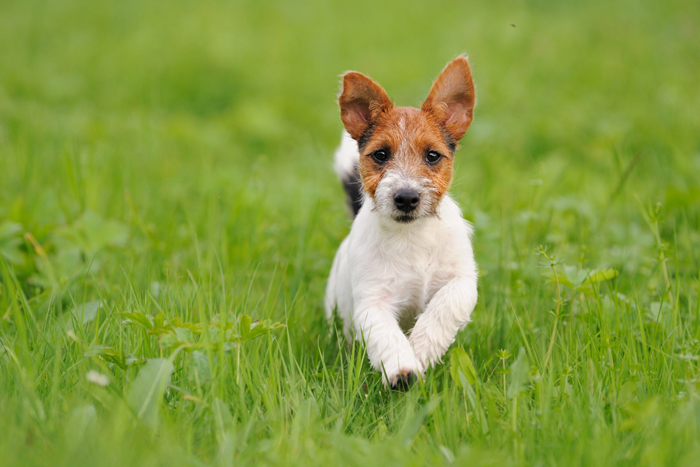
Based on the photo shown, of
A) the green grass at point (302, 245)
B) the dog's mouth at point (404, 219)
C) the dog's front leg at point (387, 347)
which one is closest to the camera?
the green grass at point (302, 245)

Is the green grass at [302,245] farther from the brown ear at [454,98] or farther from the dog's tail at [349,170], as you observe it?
the brown ear at [454,98]

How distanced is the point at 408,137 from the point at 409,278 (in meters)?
0.77

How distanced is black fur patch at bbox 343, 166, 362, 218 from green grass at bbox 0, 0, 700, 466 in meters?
0.37

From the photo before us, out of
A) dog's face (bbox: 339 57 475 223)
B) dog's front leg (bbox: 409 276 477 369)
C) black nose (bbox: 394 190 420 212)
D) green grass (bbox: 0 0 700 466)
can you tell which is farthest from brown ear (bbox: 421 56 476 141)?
dog's front leg (bbox: 409 276 477 369)

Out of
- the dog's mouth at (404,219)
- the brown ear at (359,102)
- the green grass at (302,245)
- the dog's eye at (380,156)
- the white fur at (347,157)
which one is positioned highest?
the brown ear at (359,102)

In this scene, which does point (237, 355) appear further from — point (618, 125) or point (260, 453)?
point (618, 125)

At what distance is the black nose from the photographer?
127 inches

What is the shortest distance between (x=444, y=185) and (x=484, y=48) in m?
7.66

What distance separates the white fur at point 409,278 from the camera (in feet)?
10.4

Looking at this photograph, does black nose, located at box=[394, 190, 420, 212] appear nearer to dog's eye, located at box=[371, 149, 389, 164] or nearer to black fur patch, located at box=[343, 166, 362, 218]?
dog's eye, located at box=[371, 149, 389, 164]

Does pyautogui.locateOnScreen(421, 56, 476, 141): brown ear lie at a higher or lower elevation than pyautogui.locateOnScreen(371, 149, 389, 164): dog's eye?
higher

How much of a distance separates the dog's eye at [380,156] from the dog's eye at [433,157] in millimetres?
226

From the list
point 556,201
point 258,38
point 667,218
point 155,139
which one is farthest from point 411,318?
point 258,38

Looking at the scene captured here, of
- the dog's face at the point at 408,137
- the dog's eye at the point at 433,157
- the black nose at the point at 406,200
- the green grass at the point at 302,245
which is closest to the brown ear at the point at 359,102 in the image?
the dog's face at the point at 408,137
